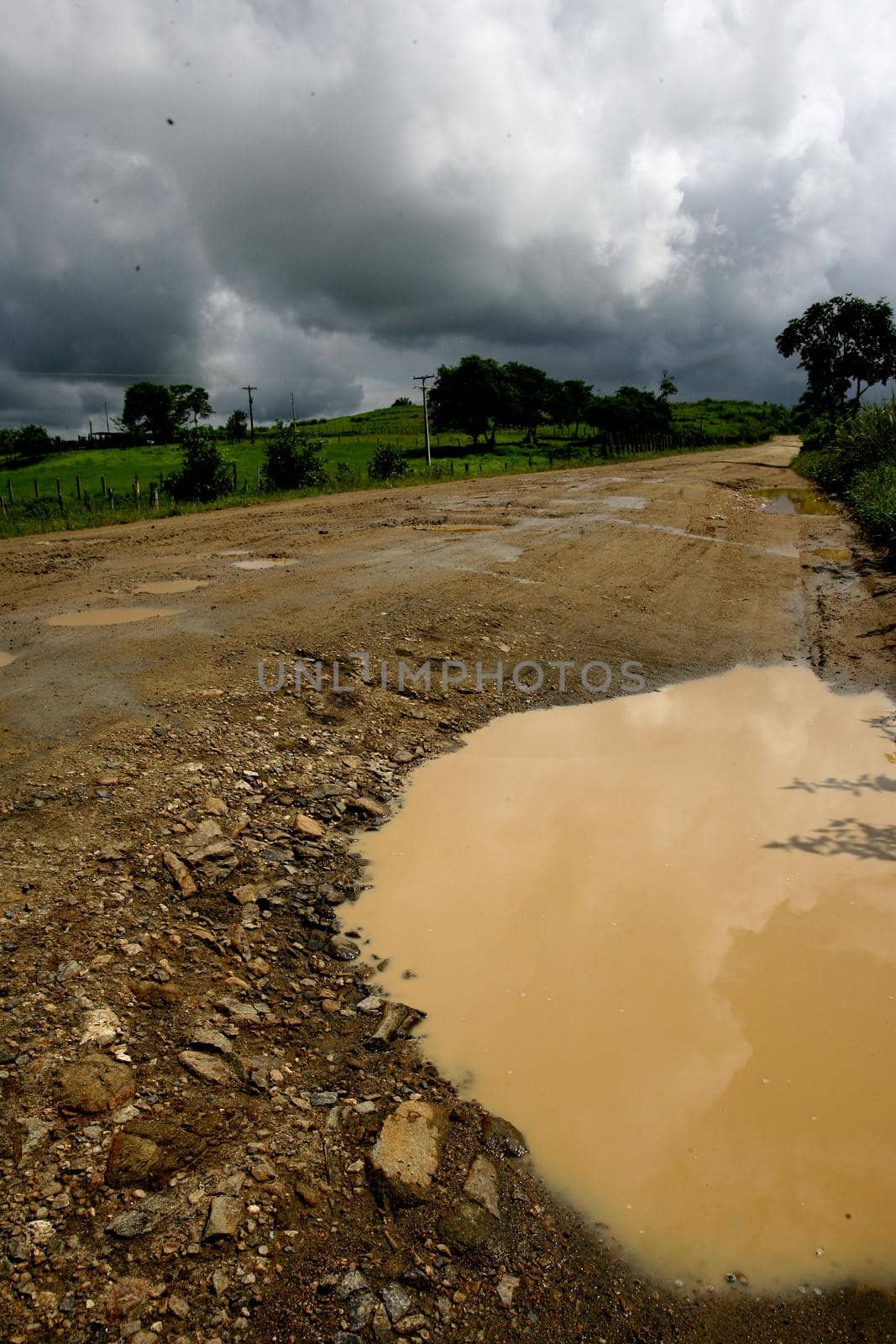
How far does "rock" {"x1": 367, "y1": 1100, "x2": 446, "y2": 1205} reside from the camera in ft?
7.93

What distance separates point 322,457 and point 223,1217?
44.2m

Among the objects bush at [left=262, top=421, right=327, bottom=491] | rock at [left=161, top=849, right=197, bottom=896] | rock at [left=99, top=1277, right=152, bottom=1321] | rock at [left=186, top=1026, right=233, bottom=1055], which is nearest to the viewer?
rock at [left=99, top=1277, right=152, bottom=1321]

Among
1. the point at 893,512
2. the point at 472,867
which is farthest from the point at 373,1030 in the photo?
→ the point at 893,512

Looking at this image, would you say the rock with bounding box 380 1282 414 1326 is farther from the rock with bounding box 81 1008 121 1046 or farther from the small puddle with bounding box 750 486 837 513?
the small puddle with bounding box 750 486 837 513

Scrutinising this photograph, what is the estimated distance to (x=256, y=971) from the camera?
3.31 metres

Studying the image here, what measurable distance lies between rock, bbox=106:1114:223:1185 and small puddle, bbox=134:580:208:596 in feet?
20.7

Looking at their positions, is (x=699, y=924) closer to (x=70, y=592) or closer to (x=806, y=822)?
(x=806, y=822)

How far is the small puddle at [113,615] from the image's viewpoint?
702 cm

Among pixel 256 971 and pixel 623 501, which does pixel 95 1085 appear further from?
pixel 623 501

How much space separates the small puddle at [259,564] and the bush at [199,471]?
484 inches

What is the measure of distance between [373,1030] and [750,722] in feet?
13.0

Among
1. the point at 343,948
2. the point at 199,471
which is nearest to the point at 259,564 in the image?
the point at 343,948

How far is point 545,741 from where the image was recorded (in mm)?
5488

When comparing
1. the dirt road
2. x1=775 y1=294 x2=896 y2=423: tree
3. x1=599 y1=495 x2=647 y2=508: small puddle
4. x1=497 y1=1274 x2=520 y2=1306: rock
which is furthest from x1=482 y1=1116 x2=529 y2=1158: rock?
x1=775 y1=294 x2=896 y2=423: tree
